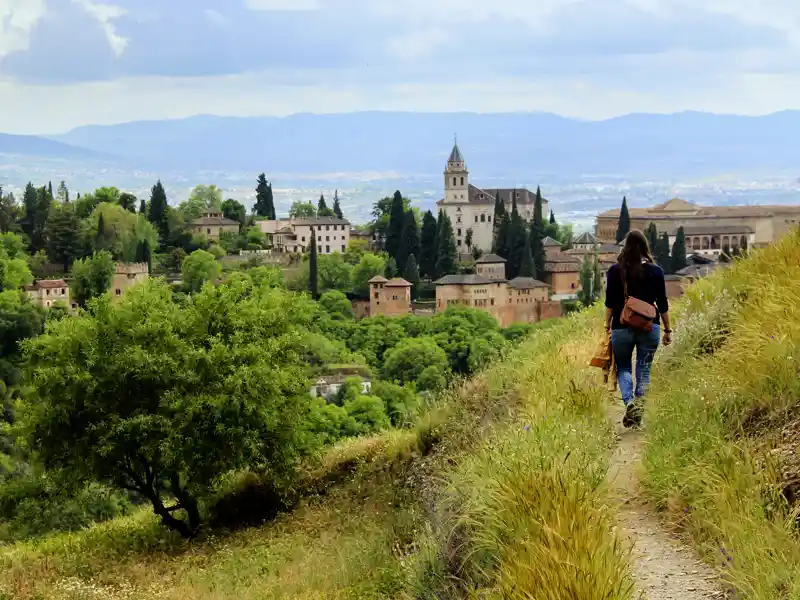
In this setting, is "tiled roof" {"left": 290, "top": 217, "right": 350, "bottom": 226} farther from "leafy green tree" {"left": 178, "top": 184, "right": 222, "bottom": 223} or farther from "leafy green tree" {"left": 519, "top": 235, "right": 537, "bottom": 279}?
"leafy green tree" {"left": 519, "top": 235, "right": 537, "bottom": 279}

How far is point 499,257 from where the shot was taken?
2872 inches

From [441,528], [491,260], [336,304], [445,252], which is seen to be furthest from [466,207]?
[441,528]

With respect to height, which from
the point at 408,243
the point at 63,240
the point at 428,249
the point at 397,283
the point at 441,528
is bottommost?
the point at 397,283

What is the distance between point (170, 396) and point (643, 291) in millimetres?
4659

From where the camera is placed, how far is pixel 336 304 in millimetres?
64875

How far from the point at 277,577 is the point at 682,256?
61.2m

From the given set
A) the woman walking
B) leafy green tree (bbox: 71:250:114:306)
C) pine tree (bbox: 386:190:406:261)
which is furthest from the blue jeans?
pine tree (bbox: 386:190:406:261)

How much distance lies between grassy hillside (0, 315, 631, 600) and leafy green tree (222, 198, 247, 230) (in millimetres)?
84221

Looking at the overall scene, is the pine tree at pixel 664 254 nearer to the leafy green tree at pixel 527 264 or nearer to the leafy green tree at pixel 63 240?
the leafy green tree at pixel 527 264

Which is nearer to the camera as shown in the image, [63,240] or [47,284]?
[47,284]

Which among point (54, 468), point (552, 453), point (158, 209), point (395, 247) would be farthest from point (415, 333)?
point (552, 453)

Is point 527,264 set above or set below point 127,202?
below

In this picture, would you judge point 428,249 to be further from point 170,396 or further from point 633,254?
point 633,254

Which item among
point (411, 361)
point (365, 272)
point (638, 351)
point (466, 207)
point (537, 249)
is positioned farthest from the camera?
point (466, 207)
